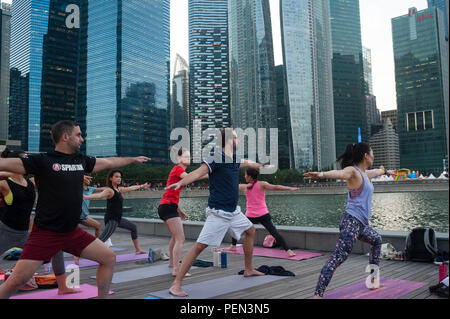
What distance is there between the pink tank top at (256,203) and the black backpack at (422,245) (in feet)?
9.68

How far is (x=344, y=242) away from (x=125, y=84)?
125 meters

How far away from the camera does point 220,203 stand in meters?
5.07

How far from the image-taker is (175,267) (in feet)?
19.7

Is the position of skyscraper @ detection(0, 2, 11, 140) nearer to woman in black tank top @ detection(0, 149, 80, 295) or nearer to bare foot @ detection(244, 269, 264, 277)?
woman in black tank top @ detection(0, 149, 80, 295)

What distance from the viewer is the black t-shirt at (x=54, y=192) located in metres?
3.43

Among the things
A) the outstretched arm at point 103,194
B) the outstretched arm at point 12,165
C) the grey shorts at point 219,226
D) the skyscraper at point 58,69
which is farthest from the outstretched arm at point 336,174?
the skyscraper at point 58,69

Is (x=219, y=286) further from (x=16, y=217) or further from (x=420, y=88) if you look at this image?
(x=420, y=88)

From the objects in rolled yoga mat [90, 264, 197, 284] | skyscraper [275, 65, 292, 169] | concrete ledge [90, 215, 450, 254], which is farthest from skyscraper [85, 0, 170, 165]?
rolled yoga mat [90, 264, 197, 284]

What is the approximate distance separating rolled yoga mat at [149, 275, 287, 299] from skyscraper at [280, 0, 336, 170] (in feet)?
431

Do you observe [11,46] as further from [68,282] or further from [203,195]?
[68,282]

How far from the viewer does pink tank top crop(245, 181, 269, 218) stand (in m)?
8.07

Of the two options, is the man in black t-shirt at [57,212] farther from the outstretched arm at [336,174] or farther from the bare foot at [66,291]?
the outstretched arm at [336,174]
